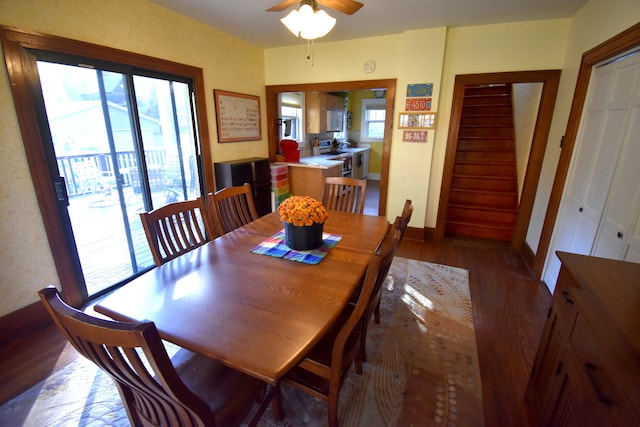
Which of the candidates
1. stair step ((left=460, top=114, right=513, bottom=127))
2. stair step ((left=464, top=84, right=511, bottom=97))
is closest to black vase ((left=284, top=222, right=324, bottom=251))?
stair step ((left=460, top=114, right=513, bottom=127))

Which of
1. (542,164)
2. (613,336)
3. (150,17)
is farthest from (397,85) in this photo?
(613,336)

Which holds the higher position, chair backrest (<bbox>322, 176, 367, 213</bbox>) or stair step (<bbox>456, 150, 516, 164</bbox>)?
stair step (<bbox>456, 150, 516, 164</bbox>)

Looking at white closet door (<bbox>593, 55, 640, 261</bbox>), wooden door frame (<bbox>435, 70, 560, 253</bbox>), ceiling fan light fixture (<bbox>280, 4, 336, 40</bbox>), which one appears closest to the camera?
white closet door (<bbox>593, 55, 640, 261</bbox>)

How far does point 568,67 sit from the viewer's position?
2.64 metres

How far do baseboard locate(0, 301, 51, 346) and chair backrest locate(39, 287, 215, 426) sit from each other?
1.67 metres

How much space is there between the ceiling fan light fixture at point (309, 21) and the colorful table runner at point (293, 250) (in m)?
1.36

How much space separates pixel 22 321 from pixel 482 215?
4.81 meters

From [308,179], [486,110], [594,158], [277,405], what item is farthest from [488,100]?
[277,405]

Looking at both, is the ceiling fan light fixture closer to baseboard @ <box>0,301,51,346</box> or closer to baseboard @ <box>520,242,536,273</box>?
baseboard @ <box>0,301,51,346</box>

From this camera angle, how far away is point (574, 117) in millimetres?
2381

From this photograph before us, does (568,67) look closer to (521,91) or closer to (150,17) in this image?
(521,91)

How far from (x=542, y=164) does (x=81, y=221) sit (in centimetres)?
470

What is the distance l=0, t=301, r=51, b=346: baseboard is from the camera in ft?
6.07

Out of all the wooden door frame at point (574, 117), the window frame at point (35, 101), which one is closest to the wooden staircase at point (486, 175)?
the wooden door frame at point (574, 117)
